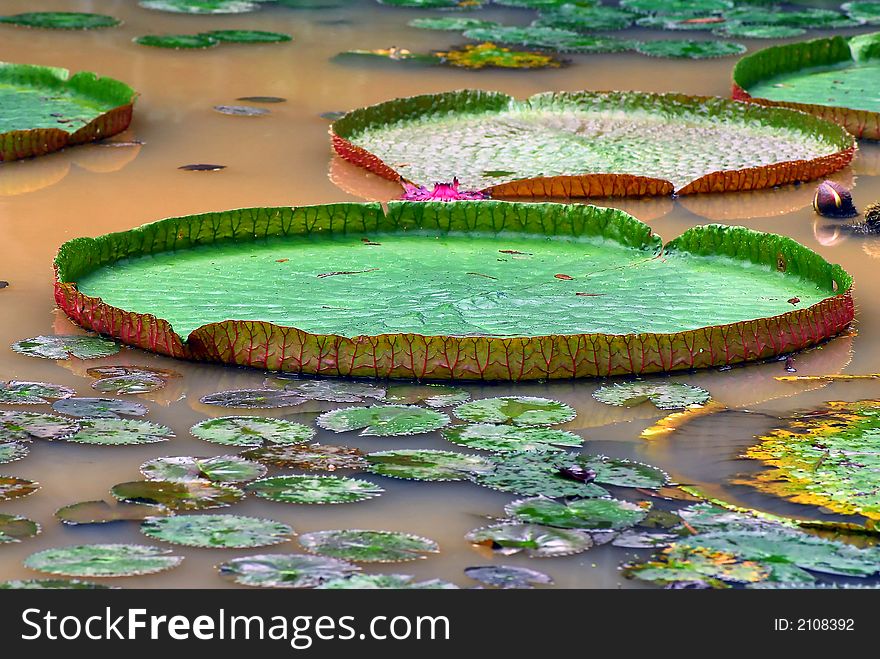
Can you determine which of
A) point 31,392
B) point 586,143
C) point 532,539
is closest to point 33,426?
point 31,392

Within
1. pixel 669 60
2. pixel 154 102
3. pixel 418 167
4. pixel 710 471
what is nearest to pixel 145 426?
pixel 710 471

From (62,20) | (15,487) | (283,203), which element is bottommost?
(15,487)

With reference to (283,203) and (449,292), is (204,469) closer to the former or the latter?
(449,292)

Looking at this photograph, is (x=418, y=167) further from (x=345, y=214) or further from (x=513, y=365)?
(x=513, y=365)

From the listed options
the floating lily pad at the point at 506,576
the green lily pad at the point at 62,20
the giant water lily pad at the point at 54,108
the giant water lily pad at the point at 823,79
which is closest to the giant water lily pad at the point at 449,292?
the floating lily pad at the point at 506,576

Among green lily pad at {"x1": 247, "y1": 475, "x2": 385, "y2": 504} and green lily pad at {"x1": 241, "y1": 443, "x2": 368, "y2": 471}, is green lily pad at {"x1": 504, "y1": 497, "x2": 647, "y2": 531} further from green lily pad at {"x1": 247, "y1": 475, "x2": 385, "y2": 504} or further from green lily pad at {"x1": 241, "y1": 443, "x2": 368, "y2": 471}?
green lily pad at {"x1": 241, "y1": 443, "x2": 368, "y2": 471}
